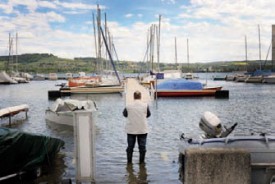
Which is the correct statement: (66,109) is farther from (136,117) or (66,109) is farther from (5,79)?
(5,79)

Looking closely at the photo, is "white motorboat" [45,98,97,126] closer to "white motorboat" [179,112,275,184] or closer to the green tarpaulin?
the green tarpaulin

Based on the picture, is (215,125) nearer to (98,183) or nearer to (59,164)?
(98,183)

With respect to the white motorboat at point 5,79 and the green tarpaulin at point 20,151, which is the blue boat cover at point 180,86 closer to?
the green tarpaulin at point 20,151

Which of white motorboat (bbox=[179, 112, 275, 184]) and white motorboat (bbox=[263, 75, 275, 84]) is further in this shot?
white motorboat (bbox=[263, 75, 275, 84])

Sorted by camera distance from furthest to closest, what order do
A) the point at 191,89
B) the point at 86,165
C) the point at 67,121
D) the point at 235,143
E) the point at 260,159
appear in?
the point at 191,89 → the point at 67,121 → the point at 86,165 → the point at 235,143 → the point at 260,159

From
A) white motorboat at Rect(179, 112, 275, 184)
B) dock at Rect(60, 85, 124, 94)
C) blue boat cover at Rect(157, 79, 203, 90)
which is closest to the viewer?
white motorboat at Rect(179, 112, 275, 184)

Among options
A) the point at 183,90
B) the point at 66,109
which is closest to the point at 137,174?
the point at 66,109

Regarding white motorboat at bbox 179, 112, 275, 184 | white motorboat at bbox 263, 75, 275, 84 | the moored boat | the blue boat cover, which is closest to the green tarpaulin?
white motorboat at bbox 179, 112, 275, 184

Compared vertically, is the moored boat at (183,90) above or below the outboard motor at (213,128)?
below

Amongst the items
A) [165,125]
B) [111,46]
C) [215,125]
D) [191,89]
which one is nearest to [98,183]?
[215,125]

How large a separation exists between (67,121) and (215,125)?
1140 centimetres

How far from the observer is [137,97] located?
10.4 meters

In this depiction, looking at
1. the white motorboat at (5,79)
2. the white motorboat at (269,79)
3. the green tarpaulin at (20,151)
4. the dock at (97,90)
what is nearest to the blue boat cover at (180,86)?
the dock at (97,90)

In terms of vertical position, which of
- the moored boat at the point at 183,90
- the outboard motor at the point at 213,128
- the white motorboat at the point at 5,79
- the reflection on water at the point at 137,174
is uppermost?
the white motorboat at the point at 5,79
